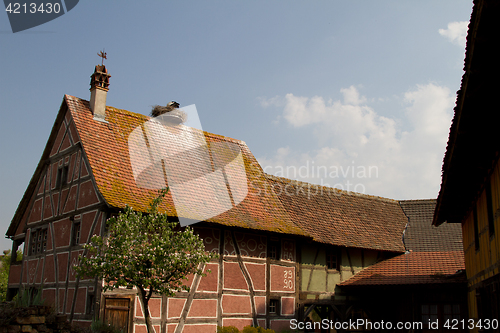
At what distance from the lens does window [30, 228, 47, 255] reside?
55.6ft

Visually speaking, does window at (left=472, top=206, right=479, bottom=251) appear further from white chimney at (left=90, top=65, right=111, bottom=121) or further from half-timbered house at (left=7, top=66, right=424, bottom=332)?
white chimney at (left=90, top=65, right=111, bottom=121)

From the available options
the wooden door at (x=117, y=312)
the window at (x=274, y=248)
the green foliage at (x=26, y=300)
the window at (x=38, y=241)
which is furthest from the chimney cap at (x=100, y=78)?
the window at (x=274, y=248)

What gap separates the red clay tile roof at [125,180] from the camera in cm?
1452

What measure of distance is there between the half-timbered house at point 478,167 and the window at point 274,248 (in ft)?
19.0

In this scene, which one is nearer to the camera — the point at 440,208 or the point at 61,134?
the point at 440,208

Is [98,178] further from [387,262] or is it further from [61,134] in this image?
[387,262]

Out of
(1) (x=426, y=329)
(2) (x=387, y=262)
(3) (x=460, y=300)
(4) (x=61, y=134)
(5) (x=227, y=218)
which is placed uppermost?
(4) (x=61, y=134)

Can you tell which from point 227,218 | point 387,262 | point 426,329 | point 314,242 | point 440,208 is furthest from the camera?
point 387,262

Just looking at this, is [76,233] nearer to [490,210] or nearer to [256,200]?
[256,200]

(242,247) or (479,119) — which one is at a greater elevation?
(479,119)

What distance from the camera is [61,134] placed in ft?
57.5

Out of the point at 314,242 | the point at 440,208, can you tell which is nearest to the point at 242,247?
the point at 314,242

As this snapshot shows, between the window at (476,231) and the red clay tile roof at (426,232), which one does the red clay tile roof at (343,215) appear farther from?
the window at (476,231)

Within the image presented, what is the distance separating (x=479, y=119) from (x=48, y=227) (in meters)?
14.7
